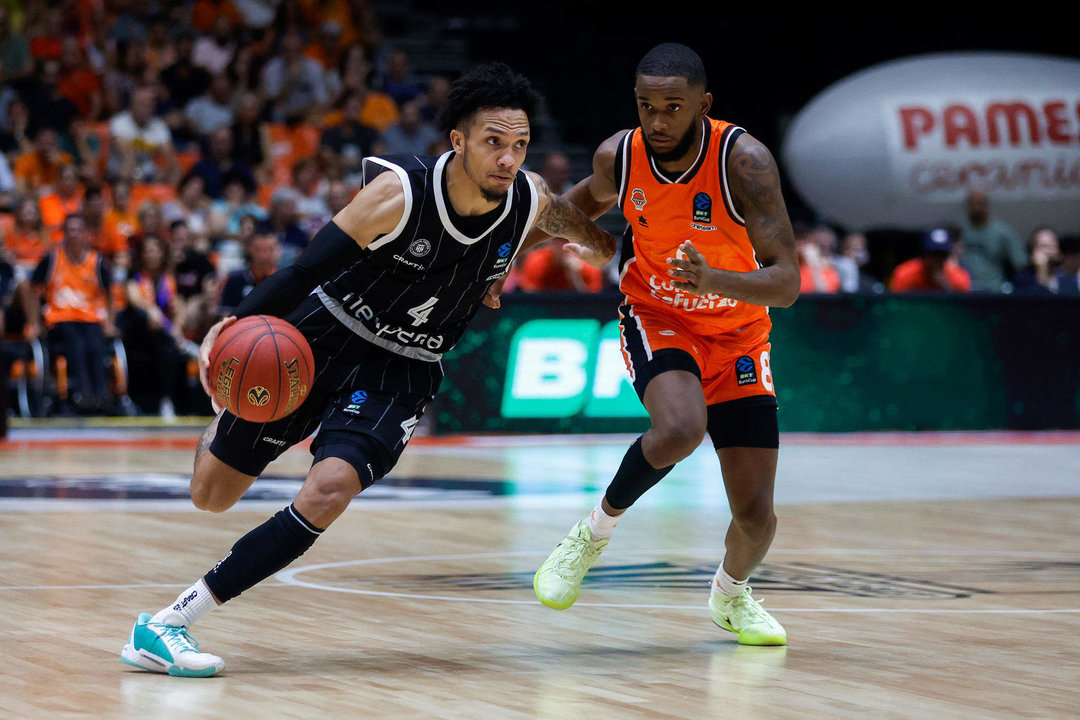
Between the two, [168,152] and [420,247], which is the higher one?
[168,152]

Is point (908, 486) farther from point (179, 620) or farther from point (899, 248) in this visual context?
point (899, 248)

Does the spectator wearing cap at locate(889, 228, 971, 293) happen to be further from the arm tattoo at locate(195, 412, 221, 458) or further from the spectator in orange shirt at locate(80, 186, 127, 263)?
the arm tattoo at locate(195, 412, 221, 458)

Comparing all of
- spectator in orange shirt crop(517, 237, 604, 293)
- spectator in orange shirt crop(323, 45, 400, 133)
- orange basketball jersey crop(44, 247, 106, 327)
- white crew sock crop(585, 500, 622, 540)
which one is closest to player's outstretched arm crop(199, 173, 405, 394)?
white crew sock crop(585, 500, 622, 540)

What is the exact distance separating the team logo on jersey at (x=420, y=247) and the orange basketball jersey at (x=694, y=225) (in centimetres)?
88

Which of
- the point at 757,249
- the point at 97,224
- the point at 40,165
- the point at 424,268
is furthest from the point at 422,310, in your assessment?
the point at 40,165

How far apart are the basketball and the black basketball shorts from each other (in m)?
0.21

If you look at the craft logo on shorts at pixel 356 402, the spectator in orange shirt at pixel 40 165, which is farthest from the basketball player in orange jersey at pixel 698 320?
the spectator in orange shirt at pixel 40 165

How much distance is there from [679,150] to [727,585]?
148cm

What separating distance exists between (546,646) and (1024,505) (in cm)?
523

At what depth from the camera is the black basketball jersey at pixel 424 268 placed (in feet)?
16.6

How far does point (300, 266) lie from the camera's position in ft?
15.5

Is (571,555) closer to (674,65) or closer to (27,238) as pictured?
(674,65)

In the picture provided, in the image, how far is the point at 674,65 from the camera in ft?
17.6

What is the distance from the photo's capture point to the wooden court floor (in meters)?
4.46
